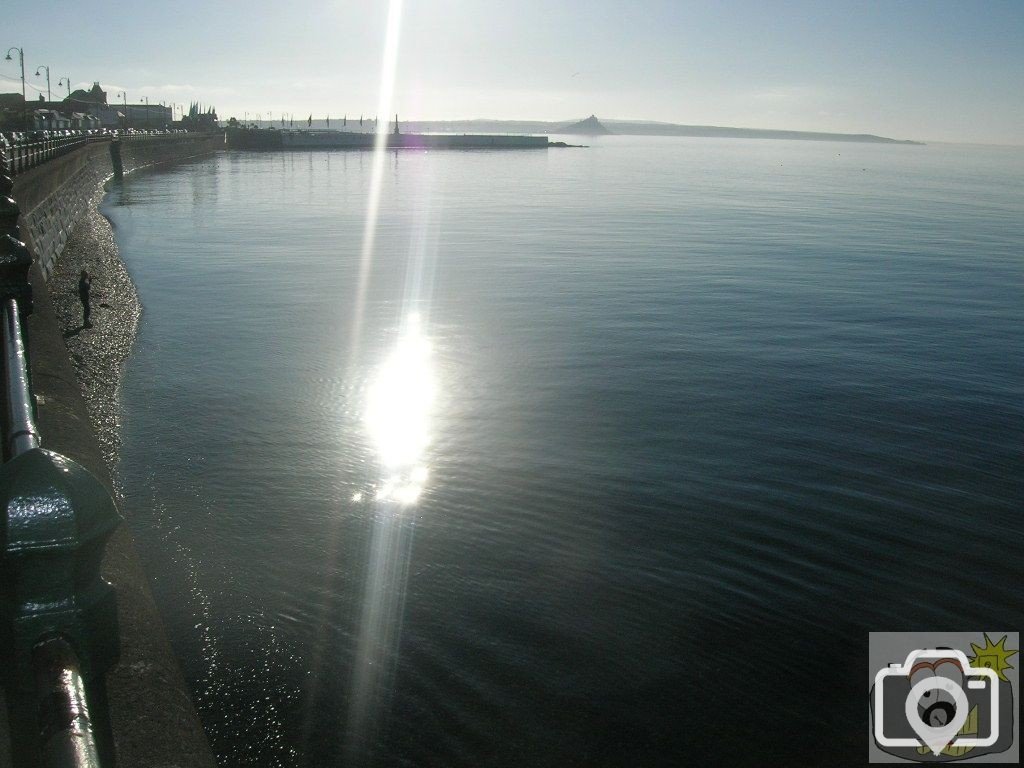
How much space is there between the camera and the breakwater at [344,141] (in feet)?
486

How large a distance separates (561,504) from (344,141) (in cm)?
16384

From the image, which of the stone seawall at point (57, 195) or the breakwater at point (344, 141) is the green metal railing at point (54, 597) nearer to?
the stone seawall at point (57, 195)

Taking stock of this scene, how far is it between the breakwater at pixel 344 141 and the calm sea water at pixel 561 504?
126407mm

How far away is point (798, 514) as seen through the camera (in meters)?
13.0

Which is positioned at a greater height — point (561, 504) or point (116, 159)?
point (116, 159)

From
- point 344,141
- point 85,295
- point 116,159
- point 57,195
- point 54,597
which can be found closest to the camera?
point 54,597

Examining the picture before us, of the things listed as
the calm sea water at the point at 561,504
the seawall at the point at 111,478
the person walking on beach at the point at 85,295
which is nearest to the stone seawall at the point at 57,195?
the seawall at the point at 111,478

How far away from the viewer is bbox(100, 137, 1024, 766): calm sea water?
8789 mm

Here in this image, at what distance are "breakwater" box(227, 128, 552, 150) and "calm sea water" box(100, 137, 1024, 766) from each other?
4977 inches

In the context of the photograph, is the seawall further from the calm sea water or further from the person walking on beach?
the calm sea water

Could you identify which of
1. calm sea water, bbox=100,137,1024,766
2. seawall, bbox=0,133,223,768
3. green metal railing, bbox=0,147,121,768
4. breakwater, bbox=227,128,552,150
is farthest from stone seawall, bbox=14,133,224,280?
breakwater, bbox=227,128,552,150

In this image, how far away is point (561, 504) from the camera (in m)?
13.3

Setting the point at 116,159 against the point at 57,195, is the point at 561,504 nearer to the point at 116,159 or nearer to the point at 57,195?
the point at 57,195

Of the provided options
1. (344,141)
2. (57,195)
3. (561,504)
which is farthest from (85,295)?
(344,141)
